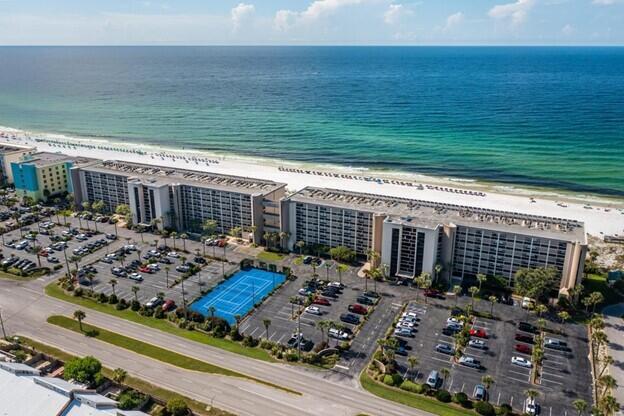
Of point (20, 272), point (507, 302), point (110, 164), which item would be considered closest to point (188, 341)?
point (20, 272)

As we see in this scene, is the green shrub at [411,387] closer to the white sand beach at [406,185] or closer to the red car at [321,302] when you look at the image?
the red car at [321,302]

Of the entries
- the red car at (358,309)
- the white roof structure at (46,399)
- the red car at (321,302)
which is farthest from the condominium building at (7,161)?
the red car at (358,309)

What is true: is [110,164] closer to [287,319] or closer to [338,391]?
[287,319]

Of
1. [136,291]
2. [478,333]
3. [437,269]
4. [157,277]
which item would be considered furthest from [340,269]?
[136,291]

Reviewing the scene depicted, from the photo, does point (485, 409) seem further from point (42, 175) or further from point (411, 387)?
point (42, 175)

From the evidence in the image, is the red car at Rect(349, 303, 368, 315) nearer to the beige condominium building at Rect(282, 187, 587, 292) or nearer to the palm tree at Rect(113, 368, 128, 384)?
the beige condominium building at Rect(282, 187, 587, 292)

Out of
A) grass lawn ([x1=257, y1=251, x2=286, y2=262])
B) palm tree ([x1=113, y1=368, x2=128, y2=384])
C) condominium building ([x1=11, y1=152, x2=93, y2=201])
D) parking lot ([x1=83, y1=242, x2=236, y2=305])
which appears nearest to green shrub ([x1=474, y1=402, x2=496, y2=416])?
palm tree ([x1=113, y1=368, x2=128, y2=384])

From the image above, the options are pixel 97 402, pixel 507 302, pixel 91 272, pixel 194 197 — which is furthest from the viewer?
pixel 194 197
